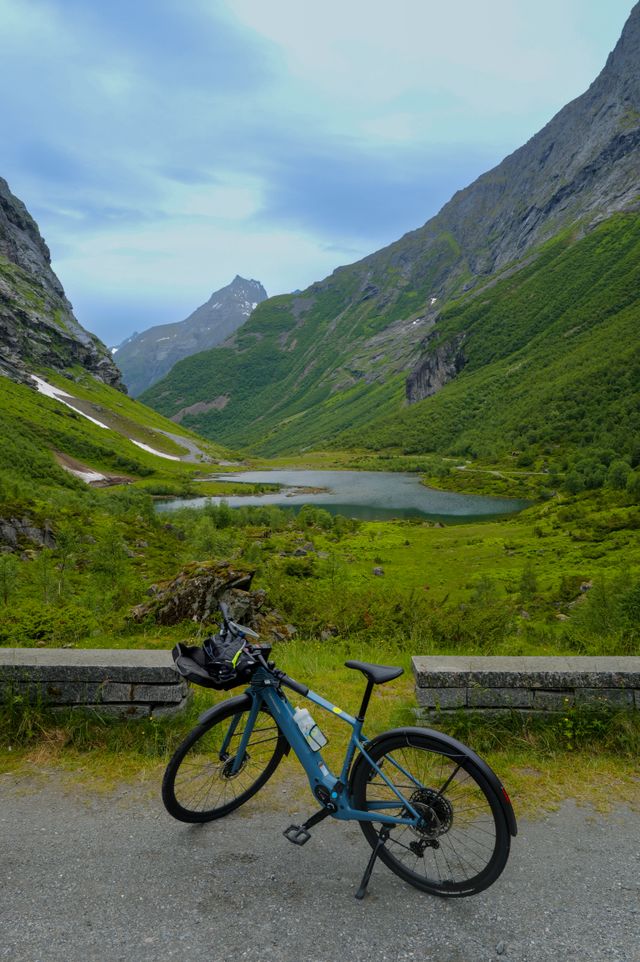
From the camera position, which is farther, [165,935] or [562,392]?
[562,392]

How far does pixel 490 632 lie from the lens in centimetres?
1322

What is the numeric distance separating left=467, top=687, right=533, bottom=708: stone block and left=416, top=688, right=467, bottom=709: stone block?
10 cm

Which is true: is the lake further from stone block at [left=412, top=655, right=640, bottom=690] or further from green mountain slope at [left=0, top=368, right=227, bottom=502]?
stone block at [left=412, top=655, right=640, bottom=690]

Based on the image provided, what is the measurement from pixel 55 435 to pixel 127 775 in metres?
146

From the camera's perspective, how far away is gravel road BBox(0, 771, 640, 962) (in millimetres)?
3658

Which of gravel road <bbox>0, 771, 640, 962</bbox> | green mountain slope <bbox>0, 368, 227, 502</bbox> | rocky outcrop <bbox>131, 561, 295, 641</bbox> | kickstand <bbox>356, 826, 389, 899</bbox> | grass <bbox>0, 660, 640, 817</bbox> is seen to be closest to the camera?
gravel road <bbox>0, 771, 640, 962</bbox>

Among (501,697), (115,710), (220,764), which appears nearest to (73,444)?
(115,710)

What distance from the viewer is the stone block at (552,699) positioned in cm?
637

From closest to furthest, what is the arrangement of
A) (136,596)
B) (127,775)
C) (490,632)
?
1. (127,775)
2. (490,632)
3. (136,596)

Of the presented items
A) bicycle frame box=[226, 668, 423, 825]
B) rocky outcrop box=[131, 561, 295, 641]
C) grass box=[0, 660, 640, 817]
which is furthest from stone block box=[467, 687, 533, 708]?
rocky outcrop box=[131, 561, 295, 641]

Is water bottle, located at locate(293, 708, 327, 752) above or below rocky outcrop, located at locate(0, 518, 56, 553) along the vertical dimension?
above

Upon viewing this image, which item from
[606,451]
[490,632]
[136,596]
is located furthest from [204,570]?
[606,451]

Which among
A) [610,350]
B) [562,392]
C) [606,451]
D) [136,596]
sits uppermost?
[610,350]

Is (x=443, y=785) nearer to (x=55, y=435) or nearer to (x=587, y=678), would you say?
(x=587, y=678)
